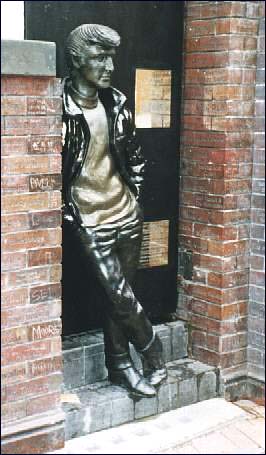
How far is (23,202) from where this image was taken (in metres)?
4.69

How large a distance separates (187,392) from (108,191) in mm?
1463

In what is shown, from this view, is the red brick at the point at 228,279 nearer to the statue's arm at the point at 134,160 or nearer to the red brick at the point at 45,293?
the statue's arm at the point at 134,160

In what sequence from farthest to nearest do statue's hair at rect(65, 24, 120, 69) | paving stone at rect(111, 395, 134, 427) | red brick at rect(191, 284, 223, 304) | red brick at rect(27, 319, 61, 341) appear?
1. red brick at rect(191, 284, 223, 304)
2. paving stone at rect(111, 395, 134, 427)
3. statue's hair at rect(65, 24, 120, 69)
4. red brick at rect(27, 319, 61, 341)

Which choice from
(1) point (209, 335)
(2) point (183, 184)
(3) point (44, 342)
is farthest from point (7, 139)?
(1) point (209, 335)

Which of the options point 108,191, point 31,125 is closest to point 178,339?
point 108,191

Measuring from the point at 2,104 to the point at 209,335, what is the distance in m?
2.36

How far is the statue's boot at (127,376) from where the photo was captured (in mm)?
5402

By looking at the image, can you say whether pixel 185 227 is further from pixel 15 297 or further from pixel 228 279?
pixel 15 297

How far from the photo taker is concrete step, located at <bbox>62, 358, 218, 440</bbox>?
5.19 metres

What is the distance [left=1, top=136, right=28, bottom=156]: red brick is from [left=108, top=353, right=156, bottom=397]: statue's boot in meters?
1.54

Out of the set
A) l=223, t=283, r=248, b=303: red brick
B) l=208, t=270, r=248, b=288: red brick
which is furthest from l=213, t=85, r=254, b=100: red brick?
l=223, t=283, r=248, b=303: red brick

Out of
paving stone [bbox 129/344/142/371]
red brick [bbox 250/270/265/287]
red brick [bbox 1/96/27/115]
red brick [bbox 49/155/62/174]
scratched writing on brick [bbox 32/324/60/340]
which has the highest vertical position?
red brick [bbox 1/96/27/115]

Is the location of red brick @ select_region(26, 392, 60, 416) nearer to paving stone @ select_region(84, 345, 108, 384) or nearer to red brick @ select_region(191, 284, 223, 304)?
paving stone @ select_region(84, 345, 108, 384)

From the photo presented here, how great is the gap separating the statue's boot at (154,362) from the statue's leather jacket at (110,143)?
0.94 m
